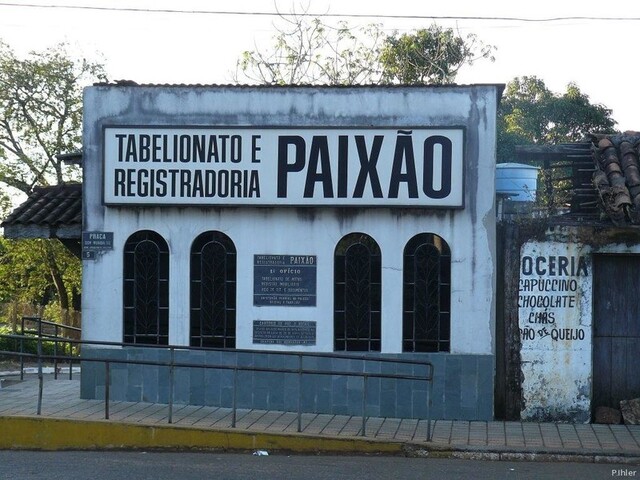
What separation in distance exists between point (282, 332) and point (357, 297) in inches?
45.8

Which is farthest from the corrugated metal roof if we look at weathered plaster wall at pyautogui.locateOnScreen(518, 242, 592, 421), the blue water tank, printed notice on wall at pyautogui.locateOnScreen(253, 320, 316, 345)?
weathered plaster wall at pyautogui.locateOnScreen(518, 242, 592, 421)

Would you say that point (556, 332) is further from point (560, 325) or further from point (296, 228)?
point (296, 228)

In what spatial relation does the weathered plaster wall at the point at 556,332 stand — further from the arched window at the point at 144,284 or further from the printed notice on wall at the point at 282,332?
the arched window at the point at 144,284

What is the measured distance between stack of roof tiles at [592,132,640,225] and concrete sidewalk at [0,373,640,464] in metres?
2.88

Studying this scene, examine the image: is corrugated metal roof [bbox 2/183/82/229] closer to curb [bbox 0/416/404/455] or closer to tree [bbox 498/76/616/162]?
curb [bbox 0/416/404/455]

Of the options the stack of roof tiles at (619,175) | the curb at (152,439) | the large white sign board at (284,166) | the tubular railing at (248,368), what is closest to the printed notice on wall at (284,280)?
the large white sign board at (284,166)

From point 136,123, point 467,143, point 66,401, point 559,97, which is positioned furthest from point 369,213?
point 559,97

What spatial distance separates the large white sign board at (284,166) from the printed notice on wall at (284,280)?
803 millimetres

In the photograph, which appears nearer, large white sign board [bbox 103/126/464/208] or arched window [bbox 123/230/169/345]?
large white sign board [bbox 103/126/464/208]

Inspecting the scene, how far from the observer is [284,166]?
15.2 meters

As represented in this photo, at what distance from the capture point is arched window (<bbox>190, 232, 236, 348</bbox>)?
1527 cm

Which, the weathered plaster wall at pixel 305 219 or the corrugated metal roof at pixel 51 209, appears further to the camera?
the corrugated metal roof at pixel 51 209

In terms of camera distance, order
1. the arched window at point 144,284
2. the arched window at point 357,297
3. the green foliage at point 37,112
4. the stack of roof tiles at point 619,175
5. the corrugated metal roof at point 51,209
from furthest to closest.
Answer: the green foliage at point 37,112, the corrugated metal roof at point 51,209, the arched window at point 144,284, the arched window at point 357,297, the stack of roof tiles at point 619,175

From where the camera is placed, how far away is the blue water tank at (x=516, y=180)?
16.0m
